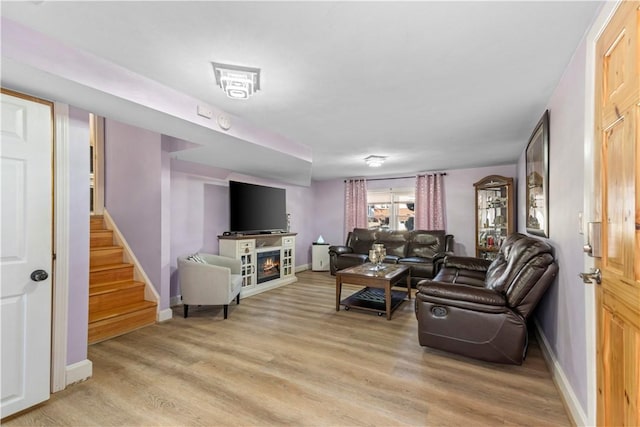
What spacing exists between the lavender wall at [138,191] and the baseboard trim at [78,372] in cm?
126

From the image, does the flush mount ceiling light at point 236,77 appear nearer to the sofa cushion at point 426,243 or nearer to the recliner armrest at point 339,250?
the recliner armrest at point 339,250

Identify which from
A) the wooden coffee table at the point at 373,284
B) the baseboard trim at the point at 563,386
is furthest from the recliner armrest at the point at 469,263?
the baseboard trim at the point at 563,386

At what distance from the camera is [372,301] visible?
13.3ft

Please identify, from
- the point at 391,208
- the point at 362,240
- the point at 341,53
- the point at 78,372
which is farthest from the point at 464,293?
the point at 391,208

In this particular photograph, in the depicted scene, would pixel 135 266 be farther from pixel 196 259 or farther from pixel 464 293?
pixel 464 293

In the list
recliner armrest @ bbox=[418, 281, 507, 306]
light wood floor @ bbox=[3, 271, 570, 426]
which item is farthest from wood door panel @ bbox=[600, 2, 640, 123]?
light wood floor @ bbox=[3, 271, 570, 426]

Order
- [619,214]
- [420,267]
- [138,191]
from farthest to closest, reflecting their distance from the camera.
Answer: [420,267]
[138,191]
[619,214]

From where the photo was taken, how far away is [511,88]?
227cm

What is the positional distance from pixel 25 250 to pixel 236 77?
1.80m

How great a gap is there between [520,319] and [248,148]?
3.10 m

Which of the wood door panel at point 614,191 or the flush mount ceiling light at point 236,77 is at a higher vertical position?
the flush mount ceiling light at point 236,77

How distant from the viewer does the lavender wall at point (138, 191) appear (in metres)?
3.54

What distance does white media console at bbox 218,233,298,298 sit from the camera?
14.8 ft

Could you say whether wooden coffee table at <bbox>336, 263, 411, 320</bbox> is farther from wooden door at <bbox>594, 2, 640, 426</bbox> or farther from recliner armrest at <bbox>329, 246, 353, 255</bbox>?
wooden door at <bbox>594, 2, 640, 426</bbox>
